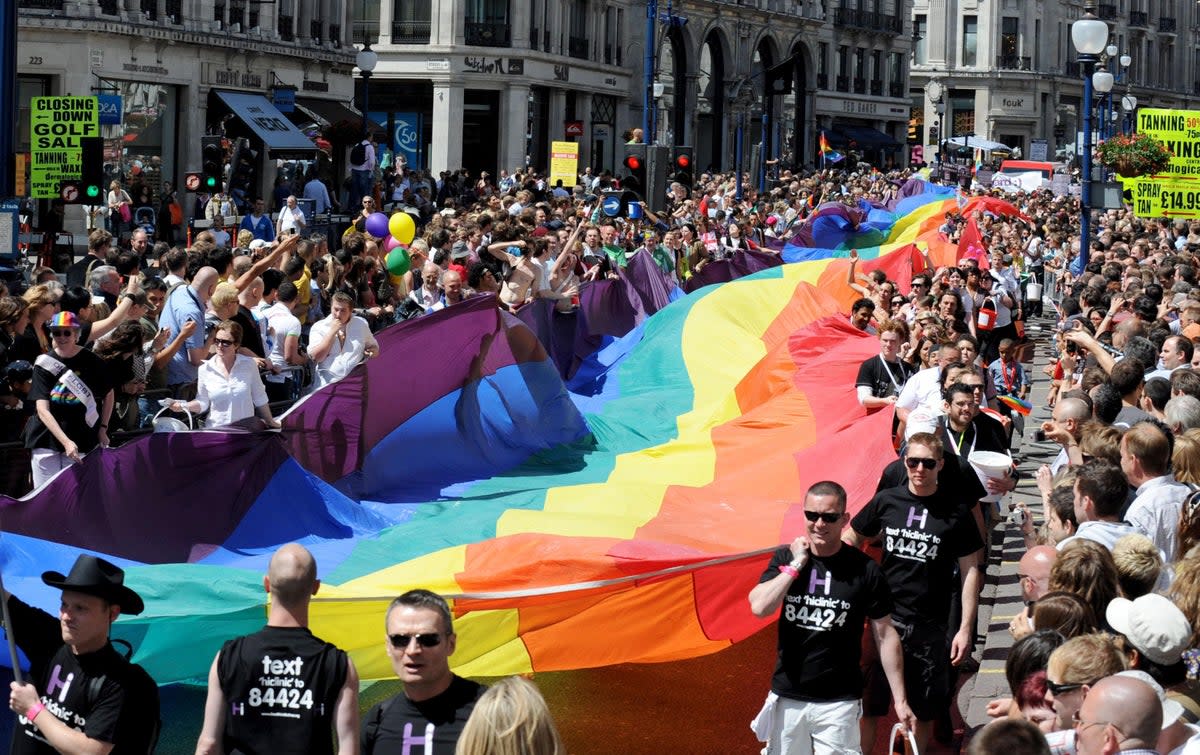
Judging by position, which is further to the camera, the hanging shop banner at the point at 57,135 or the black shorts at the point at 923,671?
the hanging shop banner at the point at 57,135

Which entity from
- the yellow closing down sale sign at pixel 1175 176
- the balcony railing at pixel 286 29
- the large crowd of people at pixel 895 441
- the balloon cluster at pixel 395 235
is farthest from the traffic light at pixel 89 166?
the balcony railing at pixel 286 29

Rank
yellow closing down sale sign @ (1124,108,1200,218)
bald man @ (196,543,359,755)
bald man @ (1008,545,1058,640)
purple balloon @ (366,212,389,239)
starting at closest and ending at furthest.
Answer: bald man @ (196,543,359,755) → bald man @ (1008,545,1058,640) → purple balloon @ (366,212,389,239) → yellow closing down sale sign @ (1124,108,1200,218)

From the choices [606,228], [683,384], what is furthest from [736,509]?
[606,228]

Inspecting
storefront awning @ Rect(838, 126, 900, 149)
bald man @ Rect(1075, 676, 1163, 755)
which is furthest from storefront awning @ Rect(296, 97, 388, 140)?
storefront awning @ Rect(838, 126, 900, 149)

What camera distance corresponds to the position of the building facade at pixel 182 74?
3347 cm

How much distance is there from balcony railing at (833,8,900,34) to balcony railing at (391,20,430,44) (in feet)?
106

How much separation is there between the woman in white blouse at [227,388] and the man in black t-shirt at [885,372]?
13.1 feet

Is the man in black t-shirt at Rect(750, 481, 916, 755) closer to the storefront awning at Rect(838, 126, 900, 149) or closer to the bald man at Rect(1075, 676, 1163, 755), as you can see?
the bald man at Rect(1075, 676, 1163, 755)

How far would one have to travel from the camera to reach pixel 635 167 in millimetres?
28734

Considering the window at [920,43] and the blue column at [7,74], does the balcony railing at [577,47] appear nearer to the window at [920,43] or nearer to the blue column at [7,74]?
the blue column at [7,74]

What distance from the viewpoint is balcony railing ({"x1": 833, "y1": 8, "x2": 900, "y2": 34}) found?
266 feet

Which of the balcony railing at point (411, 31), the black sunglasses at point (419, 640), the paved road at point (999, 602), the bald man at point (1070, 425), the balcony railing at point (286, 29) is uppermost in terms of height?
the balcony railing at point (411, 31)

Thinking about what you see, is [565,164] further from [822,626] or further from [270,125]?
[822,626]

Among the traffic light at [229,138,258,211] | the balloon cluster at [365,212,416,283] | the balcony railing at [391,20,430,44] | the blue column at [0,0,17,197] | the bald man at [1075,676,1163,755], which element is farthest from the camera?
the balcony railing at [391,20,430,44]
